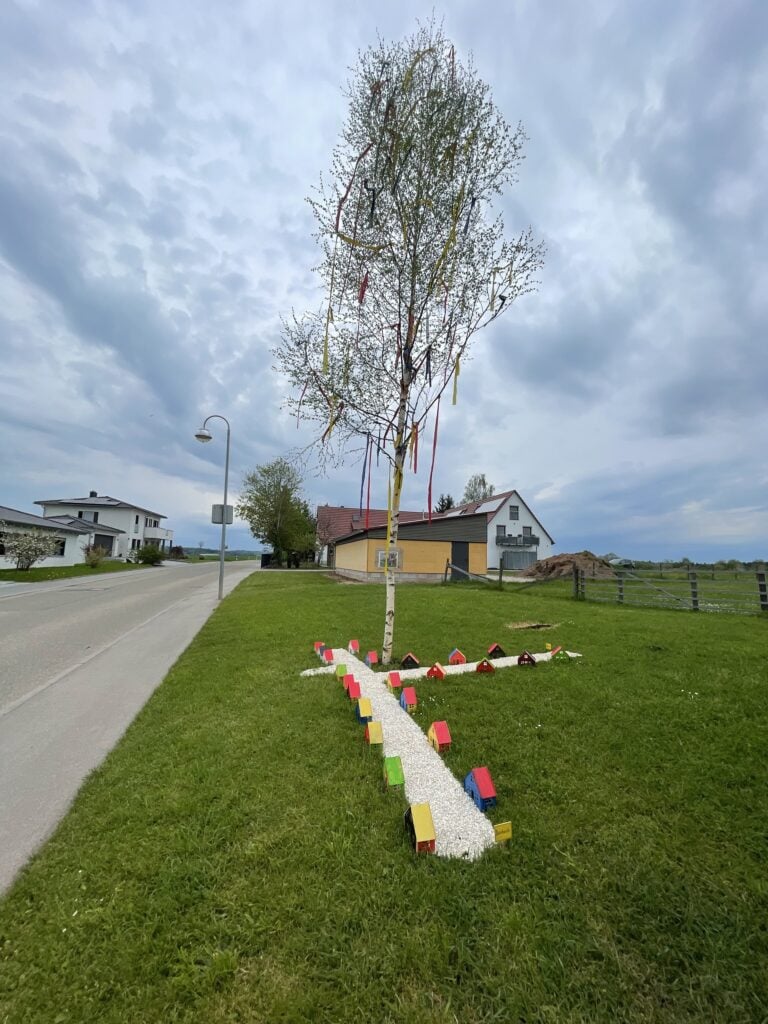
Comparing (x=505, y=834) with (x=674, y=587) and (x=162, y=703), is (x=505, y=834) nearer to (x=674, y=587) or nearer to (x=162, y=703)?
(x=162, y=703)

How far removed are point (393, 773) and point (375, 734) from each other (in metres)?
0.61

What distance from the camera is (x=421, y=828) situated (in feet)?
8.95

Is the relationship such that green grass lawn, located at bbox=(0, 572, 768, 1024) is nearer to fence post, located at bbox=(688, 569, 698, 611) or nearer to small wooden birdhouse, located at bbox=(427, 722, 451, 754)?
small wooden birdhouse, located at bbox=(427, 722, 451, 754)

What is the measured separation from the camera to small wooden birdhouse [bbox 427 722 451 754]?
392 cm

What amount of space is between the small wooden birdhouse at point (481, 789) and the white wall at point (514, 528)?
33.9 metres

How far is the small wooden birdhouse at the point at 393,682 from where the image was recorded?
5.49 metres

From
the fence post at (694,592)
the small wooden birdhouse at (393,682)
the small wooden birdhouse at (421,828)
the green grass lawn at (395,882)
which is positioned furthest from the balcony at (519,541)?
the small wooden birdhouse at (421,828)

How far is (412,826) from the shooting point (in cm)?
284

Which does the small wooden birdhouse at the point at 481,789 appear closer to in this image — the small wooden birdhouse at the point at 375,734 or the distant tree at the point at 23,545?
the small wooden birdhouse at the point at 375,734

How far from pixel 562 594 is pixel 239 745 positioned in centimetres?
1542

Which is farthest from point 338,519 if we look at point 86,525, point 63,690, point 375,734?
point 375,734

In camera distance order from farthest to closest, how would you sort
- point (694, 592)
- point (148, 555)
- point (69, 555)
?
1. point (148, 555)
2. point (69, 555)
3. point (694, 592)

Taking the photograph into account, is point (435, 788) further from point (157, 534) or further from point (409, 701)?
point (157, 534)

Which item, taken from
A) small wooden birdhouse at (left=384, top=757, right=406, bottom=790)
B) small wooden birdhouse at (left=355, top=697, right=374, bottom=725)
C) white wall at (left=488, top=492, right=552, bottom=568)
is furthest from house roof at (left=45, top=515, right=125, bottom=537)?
small wooden birdhouse at (left=384, top=757, right=406, bottom=790)
